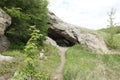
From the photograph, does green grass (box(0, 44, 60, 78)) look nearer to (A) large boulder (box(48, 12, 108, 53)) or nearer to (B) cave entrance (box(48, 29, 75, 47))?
(A) large boulder (box(48, 12, 108, 53))

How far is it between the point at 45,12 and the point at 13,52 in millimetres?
6698

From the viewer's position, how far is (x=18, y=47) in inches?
920

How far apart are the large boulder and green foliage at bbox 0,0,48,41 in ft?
20.1

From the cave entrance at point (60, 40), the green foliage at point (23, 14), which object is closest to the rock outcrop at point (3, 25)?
the green foliage at point (23, 14)

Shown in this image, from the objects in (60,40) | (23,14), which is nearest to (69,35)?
(60,40)

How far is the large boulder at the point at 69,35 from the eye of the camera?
3175cm

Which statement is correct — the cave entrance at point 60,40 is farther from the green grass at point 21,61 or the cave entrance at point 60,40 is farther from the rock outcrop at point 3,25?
the rock outcrop at point 3,25

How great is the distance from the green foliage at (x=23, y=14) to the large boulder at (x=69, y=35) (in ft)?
20.1

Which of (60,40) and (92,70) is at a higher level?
(92,70)

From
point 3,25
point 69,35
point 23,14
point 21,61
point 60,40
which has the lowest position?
point 60,40

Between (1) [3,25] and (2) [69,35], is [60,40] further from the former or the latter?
(1) [3,25]

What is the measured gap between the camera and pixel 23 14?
76.2 ft

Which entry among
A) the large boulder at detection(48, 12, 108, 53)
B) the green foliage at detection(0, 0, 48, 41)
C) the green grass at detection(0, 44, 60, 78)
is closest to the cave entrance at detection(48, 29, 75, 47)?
the large boulder at detection(48, 12, 108, 53)

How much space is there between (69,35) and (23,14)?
994 cm
